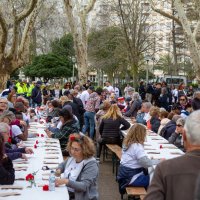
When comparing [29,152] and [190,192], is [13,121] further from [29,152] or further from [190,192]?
[190,192]

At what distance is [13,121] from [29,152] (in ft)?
6.59

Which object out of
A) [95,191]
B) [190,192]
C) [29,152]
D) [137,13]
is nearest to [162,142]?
[29,152]

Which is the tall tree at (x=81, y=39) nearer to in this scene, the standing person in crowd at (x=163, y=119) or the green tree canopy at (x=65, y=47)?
the standing person in crowd at (x=163, y=119)

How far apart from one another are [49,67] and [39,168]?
33.5 meters

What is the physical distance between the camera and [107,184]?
33.7 ft

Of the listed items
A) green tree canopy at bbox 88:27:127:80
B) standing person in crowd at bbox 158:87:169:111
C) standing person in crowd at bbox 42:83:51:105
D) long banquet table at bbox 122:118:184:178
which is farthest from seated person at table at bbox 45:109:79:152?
green tree canopy at bbox 88:27:127:80

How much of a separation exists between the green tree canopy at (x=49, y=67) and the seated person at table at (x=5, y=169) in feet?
112

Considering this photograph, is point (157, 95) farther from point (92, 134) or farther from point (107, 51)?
point (107, 51)

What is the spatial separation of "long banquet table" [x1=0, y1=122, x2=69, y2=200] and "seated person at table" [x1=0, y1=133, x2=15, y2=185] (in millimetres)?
119

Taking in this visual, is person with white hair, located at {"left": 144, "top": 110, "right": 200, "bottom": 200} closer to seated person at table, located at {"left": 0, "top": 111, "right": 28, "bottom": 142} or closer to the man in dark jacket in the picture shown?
seated person at table, located at {"left": 0, "top": 111, "right": 28, "bottom": 142}

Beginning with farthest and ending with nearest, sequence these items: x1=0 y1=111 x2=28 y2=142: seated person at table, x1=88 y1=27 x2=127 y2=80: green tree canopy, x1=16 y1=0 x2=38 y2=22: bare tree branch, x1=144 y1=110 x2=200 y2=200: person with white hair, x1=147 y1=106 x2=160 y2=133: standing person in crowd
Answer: x1=88 y1=27 x2=127 y2=80: green tree canopy → x1=16 y1=0 x2=38 y2=22: bare tree branch → x1=147 y1=106 x2=160 y2=133: standing person in crowd → x1=0 y1=111 x2=28 y2=142: seated person at table → x1=144 y1=110 x2=200 y2=200: person with white hair

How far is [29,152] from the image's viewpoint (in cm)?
784

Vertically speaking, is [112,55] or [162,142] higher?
[112,55]

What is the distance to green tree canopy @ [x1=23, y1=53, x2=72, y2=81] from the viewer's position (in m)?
40.0
